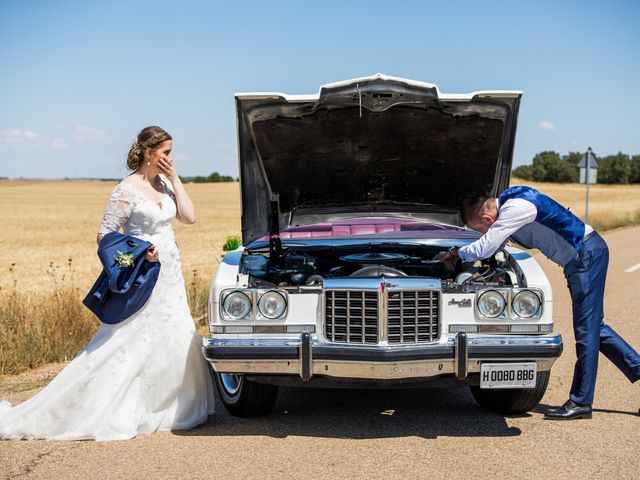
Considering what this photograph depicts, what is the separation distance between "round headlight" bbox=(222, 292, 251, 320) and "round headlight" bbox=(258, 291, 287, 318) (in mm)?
107

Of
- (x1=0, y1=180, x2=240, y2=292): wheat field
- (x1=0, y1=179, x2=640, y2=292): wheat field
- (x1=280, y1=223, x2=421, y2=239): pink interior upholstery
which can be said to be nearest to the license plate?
(x1=280, y1=223, x2=421, y2=239): pink interior upholstery

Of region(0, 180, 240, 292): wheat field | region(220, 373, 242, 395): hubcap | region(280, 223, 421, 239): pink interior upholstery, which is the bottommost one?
region(0, 180, 240, 292): wheat field

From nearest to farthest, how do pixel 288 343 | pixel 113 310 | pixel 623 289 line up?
pixel 288 343, pixel 113 310, pixel 623 289

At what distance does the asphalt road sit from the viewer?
4785 mm

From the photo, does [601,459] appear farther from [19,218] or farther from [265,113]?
[19,218]

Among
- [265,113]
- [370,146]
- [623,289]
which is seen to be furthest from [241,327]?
[623,289]

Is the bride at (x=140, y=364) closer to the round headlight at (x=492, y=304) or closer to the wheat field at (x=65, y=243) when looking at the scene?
the round headlight at (x=492, y=304)

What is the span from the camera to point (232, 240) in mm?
6816

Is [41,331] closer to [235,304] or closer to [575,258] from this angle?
[235,304]

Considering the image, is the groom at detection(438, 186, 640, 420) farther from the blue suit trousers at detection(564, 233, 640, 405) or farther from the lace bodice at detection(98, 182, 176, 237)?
the lace bodice at detection(98, 182, 176, 237)

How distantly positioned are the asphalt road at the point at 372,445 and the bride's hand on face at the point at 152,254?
46.7 inches

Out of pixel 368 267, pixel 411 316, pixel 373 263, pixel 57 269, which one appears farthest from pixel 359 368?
pixel 57 269

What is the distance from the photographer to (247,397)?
19.4 ft

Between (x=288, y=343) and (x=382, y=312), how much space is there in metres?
0.62
